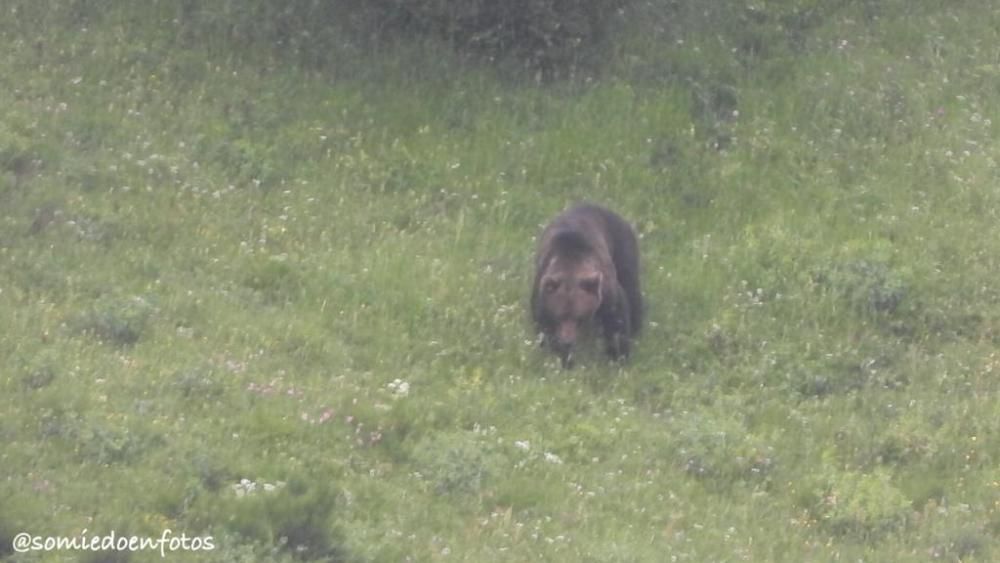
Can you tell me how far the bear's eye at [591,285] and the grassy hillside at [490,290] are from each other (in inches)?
22.8

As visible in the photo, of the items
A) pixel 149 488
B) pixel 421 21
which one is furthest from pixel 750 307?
pixel 149 488

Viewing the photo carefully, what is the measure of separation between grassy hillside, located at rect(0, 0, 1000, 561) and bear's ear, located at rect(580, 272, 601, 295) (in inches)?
22.5

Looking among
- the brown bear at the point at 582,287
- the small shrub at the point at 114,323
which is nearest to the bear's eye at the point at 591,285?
the brown bear at the point at 582,287

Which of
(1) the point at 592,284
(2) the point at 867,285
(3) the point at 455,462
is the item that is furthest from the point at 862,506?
(2) the point at 867,285

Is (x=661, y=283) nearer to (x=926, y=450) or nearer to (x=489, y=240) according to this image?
(x=489, y=240)

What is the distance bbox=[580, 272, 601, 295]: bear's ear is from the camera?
1280 cm

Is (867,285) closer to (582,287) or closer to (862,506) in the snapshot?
(582,287)

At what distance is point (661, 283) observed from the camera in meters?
13.9

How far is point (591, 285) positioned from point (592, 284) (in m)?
0.01

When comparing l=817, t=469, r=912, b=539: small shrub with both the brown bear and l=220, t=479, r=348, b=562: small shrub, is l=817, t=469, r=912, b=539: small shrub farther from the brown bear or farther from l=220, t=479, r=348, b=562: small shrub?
l=220, t=479, r=348, b=562: small shrub

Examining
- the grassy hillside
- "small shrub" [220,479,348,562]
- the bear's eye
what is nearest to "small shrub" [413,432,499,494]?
the grassy hillside

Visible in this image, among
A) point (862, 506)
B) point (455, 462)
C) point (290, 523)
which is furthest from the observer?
point (862, 506)

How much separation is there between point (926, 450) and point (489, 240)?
4232 mm

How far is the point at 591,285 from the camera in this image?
1284 cm
